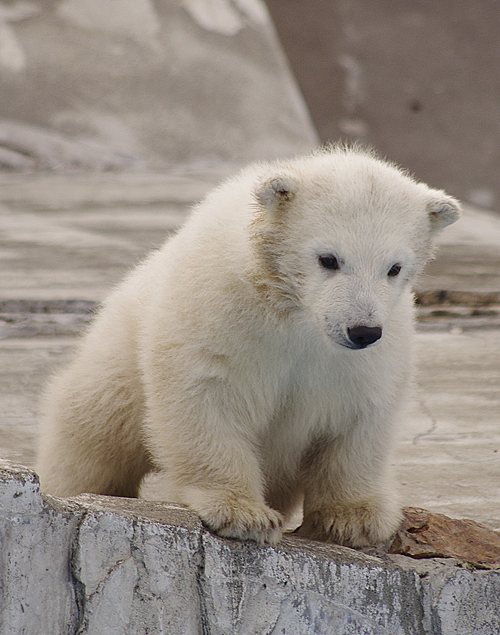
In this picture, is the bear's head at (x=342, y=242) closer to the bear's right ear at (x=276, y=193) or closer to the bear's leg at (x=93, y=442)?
the bear's right ear at (x=276, y=193)

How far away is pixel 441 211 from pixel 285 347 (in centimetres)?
63

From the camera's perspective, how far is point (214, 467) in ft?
8.34

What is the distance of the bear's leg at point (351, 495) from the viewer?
8.83 feet

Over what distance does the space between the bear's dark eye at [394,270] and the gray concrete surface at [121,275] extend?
36.8 inches

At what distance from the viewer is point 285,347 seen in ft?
8.44

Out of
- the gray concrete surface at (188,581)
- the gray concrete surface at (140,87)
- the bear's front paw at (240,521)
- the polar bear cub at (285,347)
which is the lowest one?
the gray concrete surface at (188,581)

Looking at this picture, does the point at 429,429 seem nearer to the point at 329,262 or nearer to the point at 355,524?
the point at 355,524

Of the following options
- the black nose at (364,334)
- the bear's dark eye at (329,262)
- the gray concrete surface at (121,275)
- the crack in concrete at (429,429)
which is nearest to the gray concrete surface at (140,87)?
the gray concrete surface at (121,275)

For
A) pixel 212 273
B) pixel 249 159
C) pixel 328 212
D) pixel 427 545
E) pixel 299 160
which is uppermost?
pixel 249 159

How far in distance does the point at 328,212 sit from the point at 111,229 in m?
4.85

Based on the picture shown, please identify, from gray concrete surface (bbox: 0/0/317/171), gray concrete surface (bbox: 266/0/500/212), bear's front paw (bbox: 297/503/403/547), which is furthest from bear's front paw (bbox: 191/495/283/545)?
gray concrete surface (bbox: 266/0/500/212)

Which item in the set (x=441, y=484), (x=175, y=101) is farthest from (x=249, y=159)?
(x=441, y=484)

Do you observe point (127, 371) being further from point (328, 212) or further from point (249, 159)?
point (249, 159)

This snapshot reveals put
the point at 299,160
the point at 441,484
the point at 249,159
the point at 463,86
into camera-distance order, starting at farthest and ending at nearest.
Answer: the point at 463,86
the point at 249,159
the point at 441,484
the point at 299,160
